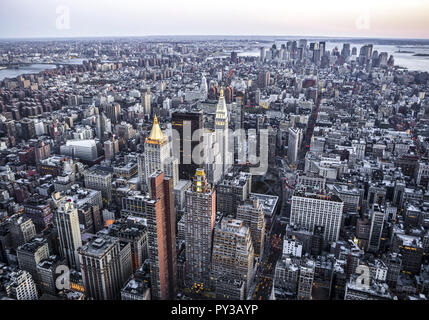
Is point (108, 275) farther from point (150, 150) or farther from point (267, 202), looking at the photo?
point (267, 202)

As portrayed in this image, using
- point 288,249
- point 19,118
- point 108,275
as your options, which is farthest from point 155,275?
point 19,118

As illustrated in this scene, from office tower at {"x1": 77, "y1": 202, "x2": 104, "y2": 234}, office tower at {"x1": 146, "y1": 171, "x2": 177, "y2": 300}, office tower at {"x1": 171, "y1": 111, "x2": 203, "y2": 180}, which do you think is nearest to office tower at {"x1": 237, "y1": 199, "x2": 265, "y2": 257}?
office tower at {"x1": 146, "y1": 171, "x2": 177, "y2": 300}

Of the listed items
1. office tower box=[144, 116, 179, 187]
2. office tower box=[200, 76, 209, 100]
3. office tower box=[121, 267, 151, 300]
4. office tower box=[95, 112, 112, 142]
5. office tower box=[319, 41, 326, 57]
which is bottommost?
office tower box=[121, 267, 151, 300]

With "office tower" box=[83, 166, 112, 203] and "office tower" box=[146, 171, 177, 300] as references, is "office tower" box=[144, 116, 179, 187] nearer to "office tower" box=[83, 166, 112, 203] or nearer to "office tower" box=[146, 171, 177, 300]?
"office tower" box=[83, 166, 112, 203]

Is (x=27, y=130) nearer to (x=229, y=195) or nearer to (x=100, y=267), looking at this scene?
(x=229, y=195)

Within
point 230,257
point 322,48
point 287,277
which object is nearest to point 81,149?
point 230,257

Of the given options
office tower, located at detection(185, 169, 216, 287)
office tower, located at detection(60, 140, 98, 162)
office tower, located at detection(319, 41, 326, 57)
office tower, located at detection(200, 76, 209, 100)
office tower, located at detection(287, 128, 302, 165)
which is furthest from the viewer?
office tower, located at detection(319, 41, 326, 57)

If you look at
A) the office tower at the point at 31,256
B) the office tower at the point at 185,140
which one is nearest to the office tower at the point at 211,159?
the office tower at the point at 185,140
